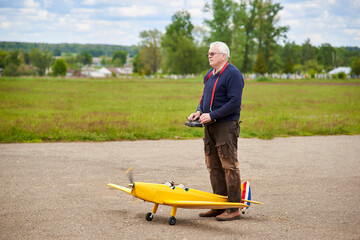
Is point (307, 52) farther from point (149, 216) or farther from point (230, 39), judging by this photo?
point (149, 216)

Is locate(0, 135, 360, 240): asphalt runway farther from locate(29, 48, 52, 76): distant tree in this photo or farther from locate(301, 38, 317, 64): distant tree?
locate(301, 38, 317, 64): distant tree

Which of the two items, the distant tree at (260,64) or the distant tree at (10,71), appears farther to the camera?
the distant tree at (260,64)

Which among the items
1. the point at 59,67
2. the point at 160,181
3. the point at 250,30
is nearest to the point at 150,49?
the point at 59,67

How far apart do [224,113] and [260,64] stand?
100 metres

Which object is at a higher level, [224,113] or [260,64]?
[260,64]

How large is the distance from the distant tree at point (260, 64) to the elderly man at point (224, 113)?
99.0 metres

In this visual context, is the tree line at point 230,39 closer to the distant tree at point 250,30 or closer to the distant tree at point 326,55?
the distant tree at point 250,30

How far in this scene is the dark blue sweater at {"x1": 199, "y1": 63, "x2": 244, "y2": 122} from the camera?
5.02 m

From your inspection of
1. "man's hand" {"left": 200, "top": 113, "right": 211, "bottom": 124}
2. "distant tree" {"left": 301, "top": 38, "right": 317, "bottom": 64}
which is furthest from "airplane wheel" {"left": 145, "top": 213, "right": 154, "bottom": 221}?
"distant tree" {"left": 301, "top": 38, "right": 317, "bottom": 64}

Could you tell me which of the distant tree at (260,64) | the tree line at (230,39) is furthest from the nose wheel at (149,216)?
the distant tree at (260,64)

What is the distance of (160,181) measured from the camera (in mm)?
7227

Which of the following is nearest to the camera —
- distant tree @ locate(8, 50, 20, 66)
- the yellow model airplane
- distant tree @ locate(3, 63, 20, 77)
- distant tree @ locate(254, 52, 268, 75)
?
the yellow model airplane

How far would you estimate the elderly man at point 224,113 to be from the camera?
5039mm

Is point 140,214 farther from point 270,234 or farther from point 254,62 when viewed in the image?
point 254,62
